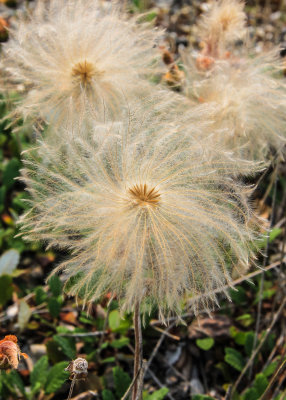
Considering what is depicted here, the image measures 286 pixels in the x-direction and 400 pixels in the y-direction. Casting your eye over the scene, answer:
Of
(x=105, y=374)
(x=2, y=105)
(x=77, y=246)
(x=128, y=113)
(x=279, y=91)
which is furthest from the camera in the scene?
(x=2, y=105)

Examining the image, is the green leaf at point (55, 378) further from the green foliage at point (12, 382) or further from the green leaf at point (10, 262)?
the green leaf at point (10, 262)

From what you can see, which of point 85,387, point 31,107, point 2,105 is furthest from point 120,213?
point 2,105

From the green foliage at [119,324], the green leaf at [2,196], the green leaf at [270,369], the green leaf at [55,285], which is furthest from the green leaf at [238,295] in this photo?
the green leaf at [2,196]

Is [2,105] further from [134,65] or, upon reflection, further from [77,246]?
[77,246]

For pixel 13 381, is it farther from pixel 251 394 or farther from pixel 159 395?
pixel 251 394

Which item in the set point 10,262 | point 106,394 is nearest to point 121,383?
point 106,394

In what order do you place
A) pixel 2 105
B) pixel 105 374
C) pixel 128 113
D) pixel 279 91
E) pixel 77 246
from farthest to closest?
pixel 2 105 < pixel 105 374 < pixel 279 91 < pixel 128 113 < pixel 77 246

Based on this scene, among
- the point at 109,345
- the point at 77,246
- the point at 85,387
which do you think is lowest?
the point at 85,387
